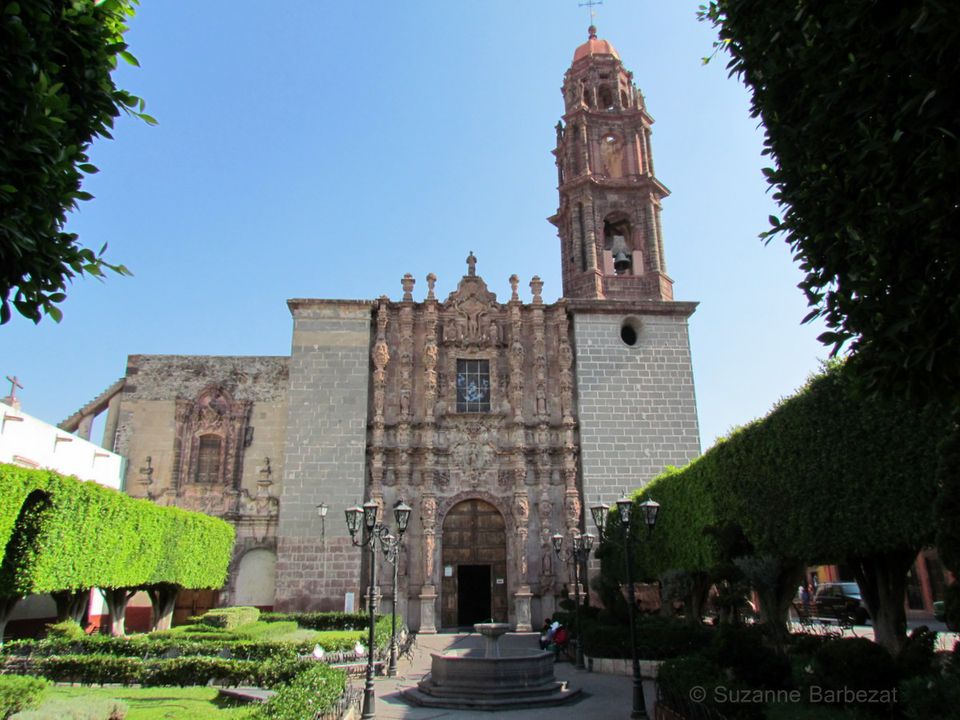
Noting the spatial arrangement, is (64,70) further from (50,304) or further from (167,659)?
(167,659)

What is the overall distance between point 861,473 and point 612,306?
15042 mm

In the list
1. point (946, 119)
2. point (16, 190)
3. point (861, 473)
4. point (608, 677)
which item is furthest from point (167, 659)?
point (946, 119)

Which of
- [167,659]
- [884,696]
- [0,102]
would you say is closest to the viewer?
[0,102]

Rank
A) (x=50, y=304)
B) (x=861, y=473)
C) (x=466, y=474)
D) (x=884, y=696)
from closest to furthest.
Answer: (x=50, y=304)
(x=884, y=696)
(x=861, y=473)
(x=466, y=474)

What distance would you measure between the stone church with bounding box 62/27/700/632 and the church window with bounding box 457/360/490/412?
2.0 inches

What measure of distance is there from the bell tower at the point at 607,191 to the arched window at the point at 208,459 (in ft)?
45.6

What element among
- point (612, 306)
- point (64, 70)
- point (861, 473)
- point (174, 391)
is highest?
point (612, 306)

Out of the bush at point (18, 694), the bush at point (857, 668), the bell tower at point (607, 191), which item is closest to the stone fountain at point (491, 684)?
the bush at point (857, 668)

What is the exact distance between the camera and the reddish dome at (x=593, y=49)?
30.2 metres

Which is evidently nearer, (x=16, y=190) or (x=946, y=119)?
(x=946, y=119)

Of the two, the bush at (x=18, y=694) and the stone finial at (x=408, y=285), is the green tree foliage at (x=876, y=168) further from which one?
the stone finial at (x=408, y=285)

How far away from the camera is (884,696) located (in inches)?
287

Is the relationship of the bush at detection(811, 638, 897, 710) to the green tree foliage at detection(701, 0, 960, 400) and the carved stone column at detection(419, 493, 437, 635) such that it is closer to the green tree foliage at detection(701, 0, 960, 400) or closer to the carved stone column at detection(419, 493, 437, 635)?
the green tree foliage at detection(701, 0, 960, 400)

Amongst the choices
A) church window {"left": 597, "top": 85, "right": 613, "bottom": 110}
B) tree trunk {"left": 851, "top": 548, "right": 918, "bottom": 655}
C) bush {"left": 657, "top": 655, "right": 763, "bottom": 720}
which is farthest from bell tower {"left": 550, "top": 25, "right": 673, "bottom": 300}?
bush {"left": 657, "top": 655, "right": 763, "bottom": 720}
